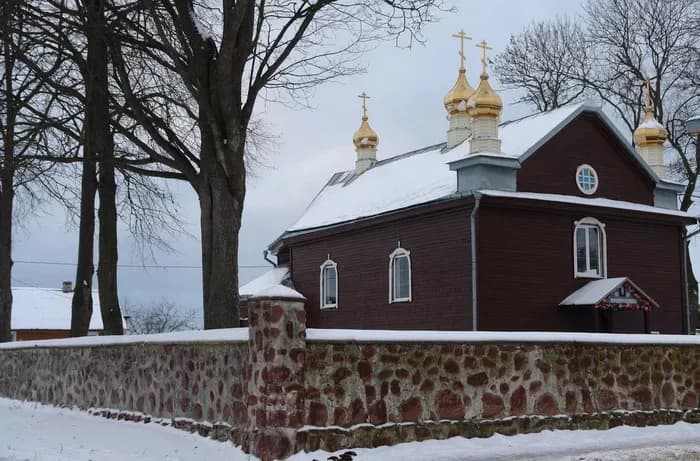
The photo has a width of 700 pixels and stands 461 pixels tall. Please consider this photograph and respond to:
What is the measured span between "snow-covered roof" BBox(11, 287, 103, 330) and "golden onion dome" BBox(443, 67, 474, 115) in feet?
74.6

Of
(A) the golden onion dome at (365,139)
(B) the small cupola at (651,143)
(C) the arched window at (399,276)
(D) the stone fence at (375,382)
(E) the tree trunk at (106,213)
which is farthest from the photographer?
(A) the golden onion dome at (365,139)

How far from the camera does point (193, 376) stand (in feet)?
40.3

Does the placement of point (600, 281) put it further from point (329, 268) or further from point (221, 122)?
point (221, 122)

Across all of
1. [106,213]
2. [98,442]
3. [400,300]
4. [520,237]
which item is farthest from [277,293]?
[400,300]

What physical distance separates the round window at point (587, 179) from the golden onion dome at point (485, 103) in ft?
8.89

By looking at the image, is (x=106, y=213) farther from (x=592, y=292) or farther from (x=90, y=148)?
(x=592, y=292)

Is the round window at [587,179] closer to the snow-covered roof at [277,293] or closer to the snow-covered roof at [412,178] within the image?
the snow-covered roof at [412,178]

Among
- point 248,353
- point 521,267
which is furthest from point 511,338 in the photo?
point 521,267

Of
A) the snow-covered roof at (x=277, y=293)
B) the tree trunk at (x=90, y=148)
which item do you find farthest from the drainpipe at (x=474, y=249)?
the snow-covered roof at (x=277, y=293)

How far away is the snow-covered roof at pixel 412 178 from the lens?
81.3 ft

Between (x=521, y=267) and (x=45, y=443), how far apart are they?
13956 millimetres

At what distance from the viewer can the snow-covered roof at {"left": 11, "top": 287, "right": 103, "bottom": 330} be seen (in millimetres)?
48022

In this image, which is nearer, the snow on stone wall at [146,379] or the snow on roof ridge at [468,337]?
the snow on roof ridge at [468,337]

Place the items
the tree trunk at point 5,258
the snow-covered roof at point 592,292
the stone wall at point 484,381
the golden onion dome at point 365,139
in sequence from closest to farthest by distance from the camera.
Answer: the stone wall at point 484,381
the snow-covered roof at point 592,292
the tree trunk at point 5,258
the golden onion dome at point 365,139
